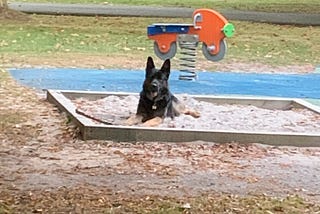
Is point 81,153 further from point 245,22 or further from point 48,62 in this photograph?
point 245,22

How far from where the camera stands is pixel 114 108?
9.85 meters

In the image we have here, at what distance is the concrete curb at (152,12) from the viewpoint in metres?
26.8

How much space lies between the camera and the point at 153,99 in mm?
8844

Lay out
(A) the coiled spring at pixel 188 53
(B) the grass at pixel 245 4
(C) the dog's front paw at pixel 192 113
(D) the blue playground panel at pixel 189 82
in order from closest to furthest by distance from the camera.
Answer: (C) the dog's front paw at pixel 192 113 → (D) the blue playground panel at pixel 189 82 → (A) the coiled spring at pixel 188 53 → (B) the grass at pixel 245 4

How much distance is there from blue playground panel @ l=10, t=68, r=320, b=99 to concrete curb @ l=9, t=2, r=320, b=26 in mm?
12073

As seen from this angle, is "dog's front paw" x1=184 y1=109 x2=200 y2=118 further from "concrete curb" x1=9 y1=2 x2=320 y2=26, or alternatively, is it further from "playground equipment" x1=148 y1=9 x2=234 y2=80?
"concrete curb" x1=9 y1=2 x2=320 y2=26

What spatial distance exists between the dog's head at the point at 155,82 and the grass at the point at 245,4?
23.2 meters

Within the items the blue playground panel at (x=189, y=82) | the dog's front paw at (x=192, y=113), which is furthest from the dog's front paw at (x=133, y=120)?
the blue playground panel at (x=189, y=82)

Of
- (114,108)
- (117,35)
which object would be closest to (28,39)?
(117,35)

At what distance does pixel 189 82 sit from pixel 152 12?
15646mm

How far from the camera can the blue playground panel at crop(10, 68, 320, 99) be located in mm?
12271

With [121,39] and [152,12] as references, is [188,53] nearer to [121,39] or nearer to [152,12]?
[121,39]

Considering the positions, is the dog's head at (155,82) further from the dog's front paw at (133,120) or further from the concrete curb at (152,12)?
the concrete curb at (152,12)

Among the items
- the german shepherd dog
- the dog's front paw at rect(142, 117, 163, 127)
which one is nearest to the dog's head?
the german shepherd dog
